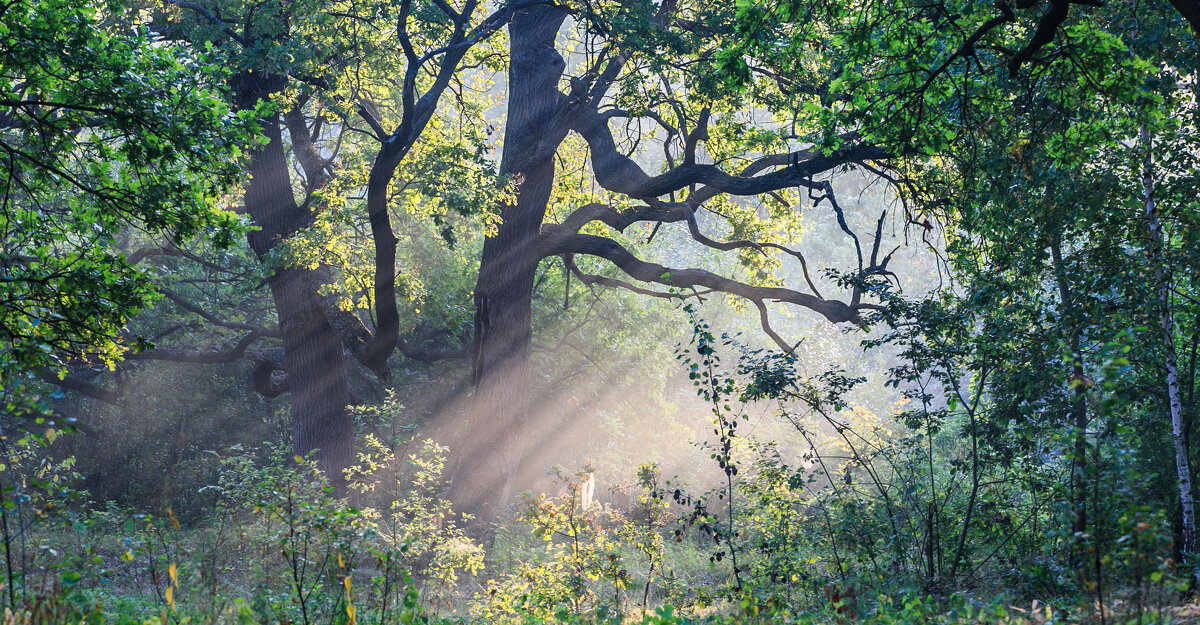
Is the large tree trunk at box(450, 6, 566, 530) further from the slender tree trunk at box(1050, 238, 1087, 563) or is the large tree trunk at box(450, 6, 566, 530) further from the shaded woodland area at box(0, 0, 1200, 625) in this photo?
the slender tree trunk at box(1050, 238, 1087, 563)

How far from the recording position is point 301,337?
→ 1372 cm

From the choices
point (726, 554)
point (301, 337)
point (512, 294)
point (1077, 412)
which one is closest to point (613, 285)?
point (512, 294)

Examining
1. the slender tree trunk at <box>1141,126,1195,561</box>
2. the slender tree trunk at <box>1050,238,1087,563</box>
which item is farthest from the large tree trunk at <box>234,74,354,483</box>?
the slender tree trunk at <box>1141,126,1195,561</box>

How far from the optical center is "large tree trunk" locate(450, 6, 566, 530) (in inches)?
519

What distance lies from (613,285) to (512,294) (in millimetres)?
2737

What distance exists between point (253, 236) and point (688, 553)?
11.5m

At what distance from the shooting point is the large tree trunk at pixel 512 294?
13172 millimetres

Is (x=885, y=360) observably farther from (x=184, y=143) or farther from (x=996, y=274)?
(x=184, y=143)

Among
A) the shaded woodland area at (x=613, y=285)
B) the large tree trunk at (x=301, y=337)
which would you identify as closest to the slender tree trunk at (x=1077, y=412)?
the shaded woodland area at (x=613, y=285)

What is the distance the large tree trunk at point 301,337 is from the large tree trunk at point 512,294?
2162mm

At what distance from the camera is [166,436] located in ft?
74.4

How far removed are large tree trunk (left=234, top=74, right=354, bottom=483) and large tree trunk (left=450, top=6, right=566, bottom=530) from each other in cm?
216

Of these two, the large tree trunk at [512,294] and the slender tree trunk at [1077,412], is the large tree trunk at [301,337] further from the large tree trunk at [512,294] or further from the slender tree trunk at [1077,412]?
the slender tree trunk at [1077,412]

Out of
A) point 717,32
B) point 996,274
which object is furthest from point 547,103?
point 996,274
